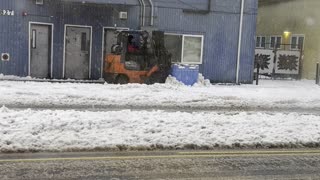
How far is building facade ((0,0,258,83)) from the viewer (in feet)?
69.9

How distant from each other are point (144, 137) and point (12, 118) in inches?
121

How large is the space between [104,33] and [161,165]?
15279 mm

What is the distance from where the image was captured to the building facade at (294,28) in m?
29.2

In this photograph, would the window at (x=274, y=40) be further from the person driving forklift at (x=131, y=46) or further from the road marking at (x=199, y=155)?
the road marking at (x=199, y=155)

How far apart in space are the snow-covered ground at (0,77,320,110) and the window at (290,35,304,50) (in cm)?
1014

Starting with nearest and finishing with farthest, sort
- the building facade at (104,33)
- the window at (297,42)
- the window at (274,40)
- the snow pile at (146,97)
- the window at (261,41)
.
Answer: the snow pile at (146,97), the building facade at (104,33), the window at (297,42), the window at (274,40), the window at (261,41)

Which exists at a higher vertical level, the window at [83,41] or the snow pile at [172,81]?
the window at [83,41]

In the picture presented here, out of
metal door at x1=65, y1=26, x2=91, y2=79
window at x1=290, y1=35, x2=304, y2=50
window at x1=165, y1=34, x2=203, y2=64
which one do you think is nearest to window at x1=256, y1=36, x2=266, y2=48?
window at x1=290, y1=35, x2=304, y2=50

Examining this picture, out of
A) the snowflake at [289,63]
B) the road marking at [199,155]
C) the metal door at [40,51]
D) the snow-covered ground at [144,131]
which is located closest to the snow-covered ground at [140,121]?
the snow-covered ground at [144,131]

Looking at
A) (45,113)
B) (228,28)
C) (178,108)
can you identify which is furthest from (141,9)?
(45,113)

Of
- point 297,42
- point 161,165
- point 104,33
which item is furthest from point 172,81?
point 161,165

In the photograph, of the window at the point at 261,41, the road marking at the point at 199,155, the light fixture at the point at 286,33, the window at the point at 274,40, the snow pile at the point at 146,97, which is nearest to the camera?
the road marking at the point at 199,155

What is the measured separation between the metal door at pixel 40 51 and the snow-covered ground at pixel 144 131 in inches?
401

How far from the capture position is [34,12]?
21.4 m
